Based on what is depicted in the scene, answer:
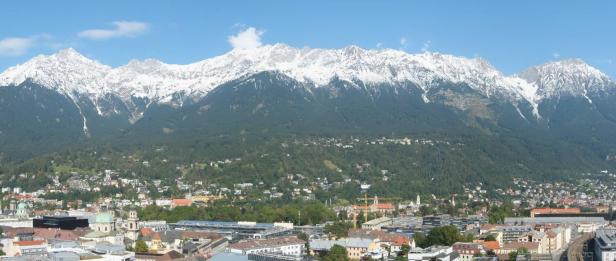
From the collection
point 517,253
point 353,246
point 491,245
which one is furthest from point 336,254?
point 491,245

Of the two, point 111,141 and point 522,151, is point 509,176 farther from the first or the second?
point 111,141

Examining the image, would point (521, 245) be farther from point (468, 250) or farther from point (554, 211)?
point (554, 211)

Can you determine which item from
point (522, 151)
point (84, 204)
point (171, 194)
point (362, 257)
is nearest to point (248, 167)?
point (171, 194)

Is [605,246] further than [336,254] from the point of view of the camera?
Yes

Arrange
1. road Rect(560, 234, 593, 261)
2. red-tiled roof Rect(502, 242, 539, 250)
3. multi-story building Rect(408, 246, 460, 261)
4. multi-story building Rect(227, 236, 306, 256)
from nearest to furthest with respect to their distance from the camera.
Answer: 1. multi-story building Rect(408, 246, 460, 261)
2. multi-story building Rect(227, 236, 306, 256)
3. road Rect(560, 234, 593, 261)
4. red-tiled roof Rect(502, 242, 539, 250)

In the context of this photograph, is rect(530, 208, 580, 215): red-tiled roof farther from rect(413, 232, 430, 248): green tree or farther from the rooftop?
the rooftop

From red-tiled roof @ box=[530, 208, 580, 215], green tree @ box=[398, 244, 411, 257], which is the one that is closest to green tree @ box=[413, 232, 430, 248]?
green tree @ box=[398, 244, 411, 257]

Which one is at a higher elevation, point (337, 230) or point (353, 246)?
point (337, 230)

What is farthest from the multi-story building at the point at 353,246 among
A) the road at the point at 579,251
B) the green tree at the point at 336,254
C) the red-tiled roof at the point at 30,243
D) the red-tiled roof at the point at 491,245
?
the red-tiled roof at the point at 30,243
